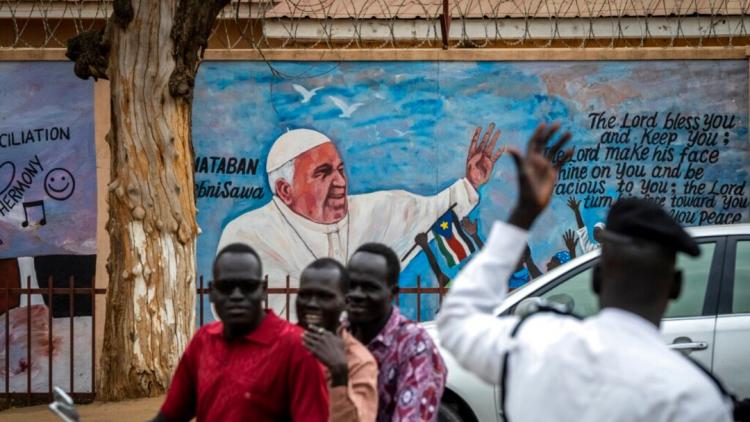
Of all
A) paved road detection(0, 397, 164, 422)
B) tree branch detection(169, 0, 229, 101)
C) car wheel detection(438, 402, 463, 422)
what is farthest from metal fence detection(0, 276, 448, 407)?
car wheel detection(438, 402, 463, 422)

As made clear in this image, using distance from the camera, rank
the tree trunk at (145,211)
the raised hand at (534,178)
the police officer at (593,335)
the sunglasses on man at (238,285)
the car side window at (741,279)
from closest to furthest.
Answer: the police officer at (593,335), the raised hand at (534,178), the sunglasses on man at (238,285), the car side window at (741,279), the tree trunk at (145,211)

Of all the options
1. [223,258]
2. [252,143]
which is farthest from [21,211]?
[223,258]

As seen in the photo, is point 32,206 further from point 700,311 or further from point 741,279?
point 741,279

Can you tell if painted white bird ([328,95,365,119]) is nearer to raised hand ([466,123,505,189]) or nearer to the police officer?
raised hand ([466,123,505,189])

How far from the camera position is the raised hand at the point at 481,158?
38.2ft

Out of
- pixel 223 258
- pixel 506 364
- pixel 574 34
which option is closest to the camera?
pixel 506 364

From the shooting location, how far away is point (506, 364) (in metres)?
2.59

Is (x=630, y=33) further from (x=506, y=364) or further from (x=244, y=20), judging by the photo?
(x=506, y=364)

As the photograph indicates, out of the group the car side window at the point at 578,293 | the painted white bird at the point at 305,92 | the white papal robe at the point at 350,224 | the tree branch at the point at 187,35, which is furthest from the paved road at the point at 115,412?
the painted white bird at the point at 305,92

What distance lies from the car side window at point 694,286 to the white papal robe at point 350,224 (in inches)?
163

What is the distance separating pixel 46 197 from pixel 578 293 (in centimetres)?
569

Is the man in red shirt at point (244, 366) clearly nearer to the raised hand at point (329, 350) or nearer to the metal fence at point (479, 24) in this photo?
the raised hand at point (329, 350)

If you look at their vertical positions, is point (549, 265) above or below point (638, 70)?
below

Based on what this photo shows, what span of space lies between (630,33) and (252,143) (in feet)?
13.3
